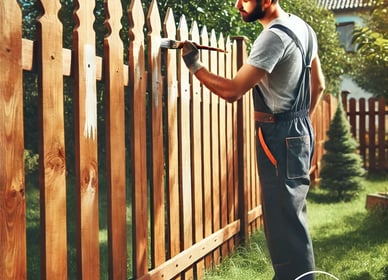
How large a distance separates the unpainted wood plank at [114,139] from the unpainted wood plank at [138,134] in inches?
6.4

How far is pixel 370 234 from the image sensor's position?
20.7ft

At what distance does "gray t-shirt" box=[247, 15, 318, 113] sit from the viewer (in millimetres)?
2896

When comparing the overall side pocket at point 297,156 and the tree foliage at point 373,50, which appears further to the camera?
the tree foliage at point 373,50

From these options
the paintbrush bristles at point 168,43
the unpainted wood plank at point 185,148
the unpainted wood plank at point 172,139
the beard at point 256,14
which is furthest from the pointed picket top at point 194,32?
the beard at point 256,14

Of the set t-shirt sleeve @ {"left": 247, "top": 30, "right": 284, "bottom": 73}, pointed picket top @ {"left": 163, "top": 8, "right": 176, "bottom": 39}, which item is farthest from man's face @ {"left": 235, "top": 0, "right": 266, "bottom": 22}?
pointed picket top @ {"left": 163, "top": 8, "right": 176, "bottom": 39}

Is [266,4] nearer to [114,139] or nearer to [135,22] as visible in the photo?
[135,22]

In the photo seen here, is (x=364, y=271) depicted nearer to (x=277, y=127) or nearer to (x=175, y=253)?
(x=175, y=253)

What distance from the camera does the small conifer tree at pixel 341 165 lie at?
9.45 m

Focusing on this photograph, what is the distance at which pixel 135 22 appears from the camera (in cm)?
329

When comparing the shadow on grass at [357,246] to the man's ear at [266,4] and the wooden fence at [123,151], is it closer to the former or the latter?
the wooden fence at [123,151]

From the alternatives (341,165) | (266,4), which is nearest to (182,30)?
(266,4)

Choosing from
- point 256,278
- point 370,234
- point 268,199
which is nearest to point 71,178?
point 370,234

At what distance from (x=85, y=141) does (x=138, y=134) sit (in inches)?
23.1

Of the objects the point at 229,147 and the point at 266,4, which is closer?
the point at 266,4
